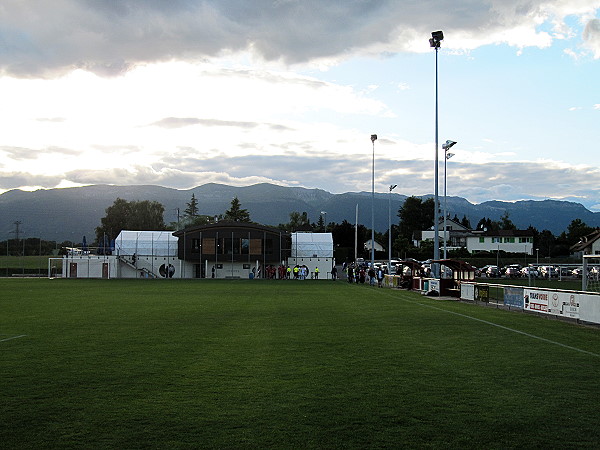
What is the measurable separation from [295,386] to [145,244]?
250 ft

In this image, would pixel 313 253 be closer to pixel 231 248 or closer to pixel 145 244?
pixel 231 248

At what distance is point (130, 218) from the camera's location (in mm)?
154000

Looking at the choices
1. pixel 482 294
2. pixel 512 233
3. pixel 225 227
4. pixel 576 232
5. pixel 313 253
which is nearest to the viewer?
pixel 482 294

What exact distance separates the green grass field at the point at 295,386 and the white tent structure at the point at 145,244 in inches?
2531

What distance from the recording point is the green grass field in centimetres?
718

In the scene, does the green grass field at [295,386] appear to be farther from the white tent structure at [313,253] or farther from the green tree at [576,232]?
the green tree at [576,232]

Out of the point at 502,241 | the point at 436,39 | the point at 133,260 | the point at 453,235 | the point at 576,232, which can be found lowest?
the point at 133,260

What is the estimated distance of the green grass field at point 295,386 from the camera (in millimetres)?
7180

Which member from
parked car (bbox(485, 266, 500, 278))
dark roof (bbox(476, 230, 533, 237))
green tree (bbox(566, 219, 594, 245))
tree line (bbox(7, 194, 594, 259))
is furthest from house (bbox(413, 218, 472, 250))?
parked car (bbox(485, 266, 500, 278))

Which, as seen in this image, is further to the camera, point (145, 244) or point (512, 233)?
point (512, 233)

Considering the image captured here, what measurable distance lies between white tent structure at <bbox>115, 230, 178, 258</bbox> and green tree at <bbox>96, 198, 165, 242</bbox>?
67058 mm

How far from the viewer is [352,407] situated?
850 cm

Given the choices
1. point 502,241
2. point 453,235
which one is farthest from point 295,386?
point 453,235

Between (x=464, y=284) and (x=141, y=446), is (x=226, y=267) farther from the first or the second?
(x=141, y=446)
